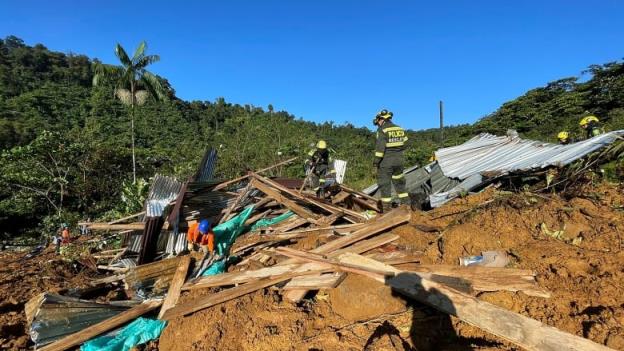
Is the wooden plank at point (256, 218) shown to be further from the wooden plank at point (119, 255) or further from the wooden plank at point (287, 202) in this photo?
the wooden plank at point (119, 255)

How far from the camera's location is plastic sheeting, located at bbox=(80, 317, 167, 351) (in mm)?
3926

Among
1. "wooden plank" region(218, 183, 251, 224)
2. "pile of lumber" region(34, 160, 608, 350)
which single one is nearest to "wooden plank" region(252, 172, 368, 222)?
"pile of lumber" region(34, 160, 608, 350)

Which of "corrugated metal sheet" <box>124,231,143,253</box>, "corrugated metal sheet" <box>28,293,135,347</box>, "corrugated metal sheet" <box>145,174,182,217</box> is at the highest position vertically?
"corrugated metal sheet" <box>145,174,182,217</box>

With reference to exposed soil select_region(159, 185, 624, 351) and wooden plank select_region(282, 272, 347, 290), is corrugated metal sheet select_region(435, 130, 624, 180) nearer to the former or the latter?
exposed soil select_region(159, 185, 624, 351)

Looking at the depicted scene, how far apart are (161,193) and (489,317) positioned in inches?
265

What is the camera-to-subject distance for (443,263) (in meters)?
4.28

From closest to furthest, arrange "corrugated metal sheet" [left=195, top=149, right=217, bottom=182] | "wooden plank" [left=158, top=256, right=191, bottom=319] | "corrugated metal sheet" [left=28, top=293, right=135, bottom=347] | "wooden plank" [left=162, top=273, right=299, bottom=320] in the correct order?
1. "corrugated metal sheet" [left=28, top=293, right=135, bottom=347]
2. "wooden plank" [left=162, top=273, right=299, bottom=320]
3. "wooden plank" [left=158, top=256, right=191, bottom=319]
4. "corrugated metal sheet" [left=195, top=149, right=217, bottom=182]

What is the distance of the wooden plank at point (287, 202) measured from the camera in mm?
6836

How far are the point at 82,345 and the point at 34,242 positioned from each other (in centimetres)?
1174

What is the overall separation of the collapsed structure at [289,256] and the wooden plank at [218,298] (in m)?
0.01

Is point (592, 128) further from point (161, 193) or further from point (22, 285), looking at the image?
point (22, 285)

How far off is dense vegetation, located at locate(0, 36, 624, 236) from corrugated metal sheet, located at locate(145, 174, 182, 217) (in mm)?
4154

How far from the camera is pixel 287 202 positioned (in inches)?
282

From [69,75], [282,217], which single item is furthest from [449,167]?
[69,75]
